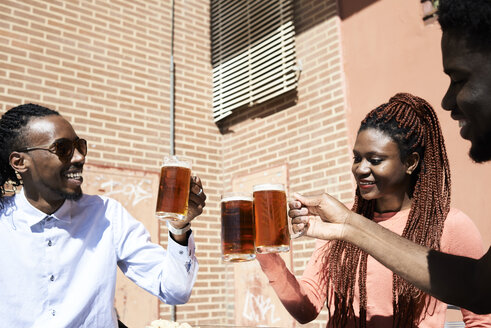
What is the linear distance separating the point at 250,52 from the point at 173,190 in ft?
13.1

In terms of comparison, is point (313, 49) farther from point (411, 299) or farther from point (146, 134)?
point (411, 299)

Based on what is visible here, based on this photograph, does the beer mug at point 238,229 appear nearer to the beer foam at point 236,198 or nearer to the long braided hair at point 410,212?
the beer foam at point 236,198

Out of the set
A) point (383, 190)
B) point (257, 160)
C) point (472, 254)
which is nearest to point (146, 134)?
point (257, 160)

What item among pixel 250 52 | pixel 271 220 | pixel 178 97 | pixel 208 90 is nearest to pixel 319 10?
pixel 250 52

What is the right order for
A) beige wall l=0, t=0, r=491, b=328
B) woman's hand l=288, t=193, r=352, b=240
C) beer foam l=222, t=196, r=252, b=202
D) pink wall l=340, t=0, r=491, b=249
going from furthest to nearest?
beige wall l=0, t=0, r=491, b=328, pink wall l=340, t=0, r=491, b=249, beer foam l=222, t=196, r=252, b=202, woman's hand l=288, t=193, r=352, b=240

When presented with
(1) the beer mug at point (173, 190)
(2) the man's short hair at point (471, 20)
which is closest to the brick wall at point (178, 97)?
(1) the beer mug at point (173, 190)

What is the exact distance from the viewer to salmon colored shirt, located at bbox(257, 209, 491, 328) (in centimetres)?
173

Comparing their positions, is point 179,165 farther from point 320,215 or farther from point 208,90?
point 208,90

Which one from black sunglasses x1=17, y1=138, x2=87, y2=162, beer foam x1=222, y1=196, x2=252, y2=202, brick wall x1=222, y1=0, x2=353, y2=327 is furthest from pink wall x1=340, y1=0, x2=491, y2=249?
black sunglasses x1=17, y1=138, x2=87, y2=162

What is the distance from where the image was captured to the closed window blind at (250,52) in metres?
5.00

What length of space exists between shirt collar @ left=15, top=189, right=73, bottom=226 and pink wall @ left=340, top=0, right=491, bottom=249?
274 centimetres

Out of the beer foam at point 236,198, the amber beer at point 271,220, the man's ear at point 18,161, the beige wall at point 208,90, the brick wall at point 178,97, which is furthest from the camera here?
the brick wall at point 178,97

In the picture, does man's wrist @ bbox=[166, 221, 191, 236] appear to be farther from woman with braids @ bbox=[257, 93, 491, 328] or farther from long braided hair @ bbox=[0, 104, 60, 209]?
long braided hair @ bbox=[0, 104, 60, 209]

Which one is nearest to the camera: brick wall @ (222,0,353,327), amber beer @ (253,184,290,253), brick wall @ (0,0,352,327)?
amber beer @ (253,184,290,253)
